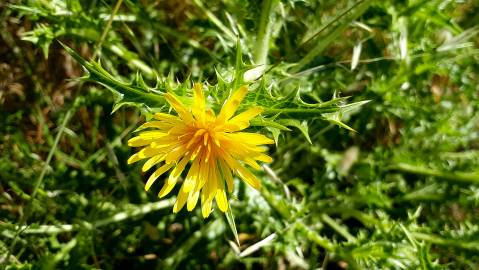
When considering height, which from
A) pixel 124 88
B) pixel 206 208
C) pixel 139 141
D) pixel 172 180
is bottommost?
pixel 206 208

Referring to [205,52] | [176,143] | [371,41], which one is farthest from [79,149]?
[371,41]

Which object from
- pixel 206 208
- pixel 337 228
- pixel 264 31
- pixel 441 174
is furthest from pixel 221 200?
pixel 441 174

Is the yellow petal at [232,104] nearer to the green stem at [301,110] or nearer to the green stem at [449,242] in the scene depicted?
the green stem at [301,110]

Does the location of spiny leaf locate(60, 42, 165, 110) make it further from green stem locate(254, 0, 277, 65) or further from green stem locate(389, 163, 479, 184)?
green stem locate(389, 163, 479, 184)

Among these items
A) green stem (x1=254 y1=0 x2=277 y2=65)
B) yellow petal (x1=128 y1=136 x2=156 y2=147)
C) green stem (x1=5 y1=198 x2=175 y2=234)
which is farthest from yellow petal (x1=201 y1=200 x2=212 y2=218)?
green stem (x1=5 y1=198 x2=175 y2=234)

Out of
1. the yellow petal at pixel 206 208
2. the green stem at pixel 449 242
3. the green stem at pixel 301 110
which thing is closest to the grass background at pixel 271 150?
the green stem at pixel 449 242

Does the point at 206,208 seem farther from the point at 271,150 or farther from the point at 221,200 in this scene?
the point at 271,150
